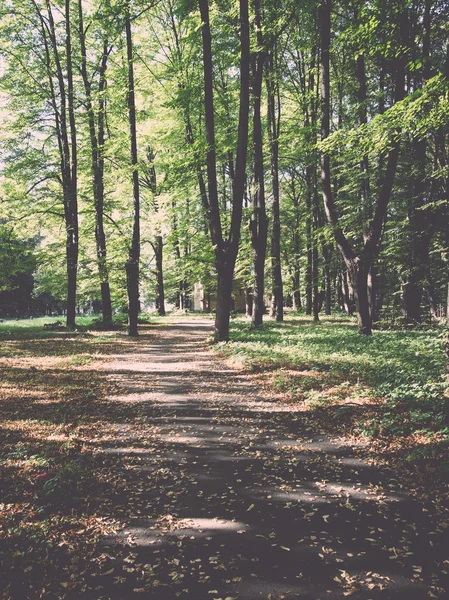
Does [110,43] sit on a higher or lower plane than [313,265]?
higher

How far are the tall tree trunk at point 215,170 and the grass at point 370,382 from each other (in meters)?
2.47

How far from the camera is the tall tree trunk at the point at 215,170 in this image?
1202cm

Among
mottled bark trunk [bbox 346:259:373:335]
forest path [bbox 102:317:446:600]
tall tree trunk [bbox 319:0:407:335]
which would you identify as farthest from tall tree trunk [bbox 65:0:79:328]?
forest path [bbox 102:317:446:600]

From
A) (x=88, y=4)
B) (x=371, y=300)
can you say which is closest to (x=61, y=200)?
(x=88, y=4)

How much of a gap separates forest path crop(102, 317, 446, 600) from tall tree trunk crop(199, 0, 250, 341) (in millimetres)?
7471

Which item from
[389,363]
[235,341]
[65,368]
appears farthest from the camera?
[235,341]

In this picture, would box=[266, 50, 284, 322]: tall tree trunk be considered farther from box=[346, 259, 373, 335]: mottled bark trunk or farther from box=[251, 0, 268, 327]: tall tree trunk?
box=[346, 259, 373, 335]: mottled bark trunk

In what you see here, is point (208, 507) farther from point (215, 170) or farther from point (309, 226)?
point (309, 226)

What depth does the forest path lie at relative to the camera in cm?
279

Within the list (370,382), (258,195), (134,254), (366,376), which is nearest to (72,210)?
(134,254)

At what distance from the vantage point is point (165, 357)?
1211 cm

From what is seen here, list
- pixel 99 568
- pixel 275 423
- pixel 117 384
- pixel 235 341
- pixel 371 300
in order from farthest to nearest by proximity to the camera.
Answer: pixel 371 300, pixel 235 341, pixel 117 384, pixel 275 423, pixel 99 568

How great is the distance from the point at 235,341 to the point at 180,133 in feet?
38.6

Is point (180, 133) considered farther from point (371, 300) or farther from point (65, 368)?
point (65, 368)
